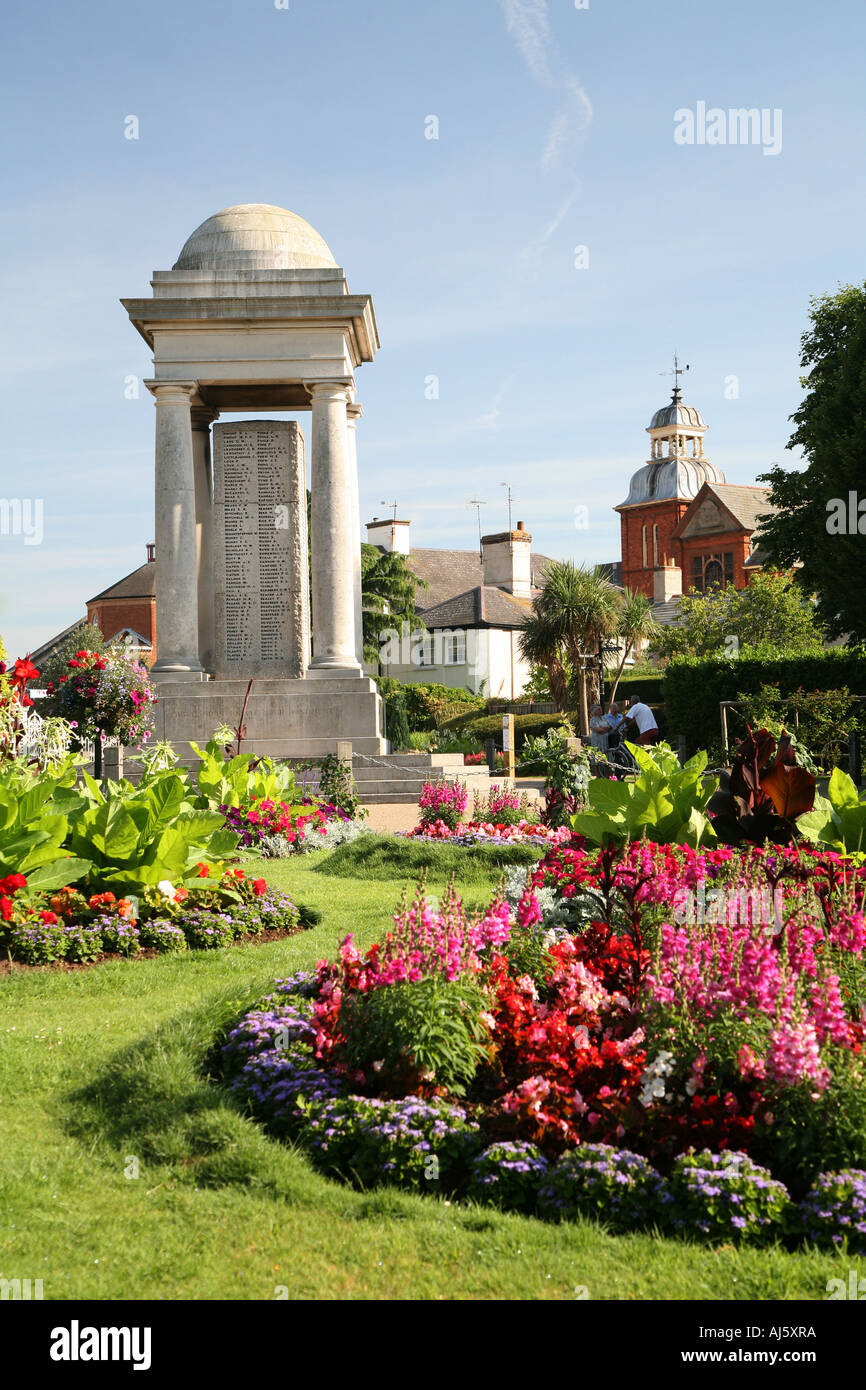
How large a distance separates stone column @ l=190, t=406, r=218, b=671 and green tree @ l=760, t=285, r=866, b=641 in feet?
42.4

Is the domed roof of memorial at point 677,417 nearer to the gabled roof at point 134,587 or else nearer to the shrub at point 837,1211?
the gabled roof at point 134,587

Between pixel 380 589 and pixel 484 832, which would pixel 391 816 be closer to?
pixel 484 832

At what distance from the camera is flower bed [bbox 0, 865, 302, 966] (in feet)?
25.1

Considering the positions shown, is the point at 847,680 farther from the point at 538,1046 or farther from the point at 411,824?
the point at 538,1046

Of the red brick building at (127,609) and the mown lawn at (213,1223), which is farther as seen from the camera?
the red brick building at (127,609)

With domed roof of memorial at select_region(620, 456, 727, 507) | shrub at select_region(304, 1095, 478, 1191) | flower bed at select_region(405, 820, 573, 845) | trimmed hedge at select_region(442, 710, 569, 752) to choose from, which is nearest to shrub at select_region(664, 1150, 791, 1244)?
shrub at select_region(304, 1095, 478, 1191)

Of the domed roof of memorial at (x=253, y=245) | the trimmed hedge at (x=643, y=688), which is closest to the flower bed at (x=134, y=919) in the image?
the domed roof of memorial at (x=253, y=245)

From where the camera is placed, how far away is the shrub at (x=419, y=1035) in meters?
4.81

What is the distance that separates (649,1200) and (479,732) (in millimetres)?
45621

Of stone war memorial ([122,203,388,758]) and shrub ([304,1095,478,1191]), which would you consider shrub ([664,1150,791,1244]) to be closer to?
shrub ([304,1095,478,1191])

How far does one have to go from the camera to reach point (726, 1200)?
4.01 metres

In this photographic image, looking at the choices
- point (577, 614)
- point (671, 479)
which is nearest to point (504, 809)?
point (577, 614)

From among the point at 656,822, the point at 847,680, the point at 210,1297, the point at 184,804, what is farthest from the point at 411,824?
the point at 847,680

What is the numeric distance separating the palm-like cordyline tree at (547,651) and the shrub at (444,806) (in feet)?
105
